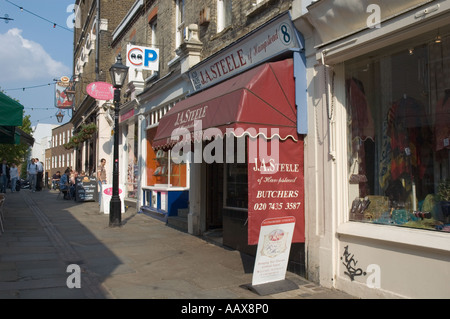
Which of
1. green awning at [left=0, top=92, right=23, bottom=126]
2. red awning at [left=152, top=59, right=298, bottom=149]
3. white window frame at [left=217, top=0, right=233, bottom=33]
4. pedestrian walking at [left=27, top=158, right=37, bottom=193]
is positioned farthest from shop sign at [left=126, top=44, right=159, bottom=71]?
pedestrian walking at [left=27, top=158, right=37, bottom=193]

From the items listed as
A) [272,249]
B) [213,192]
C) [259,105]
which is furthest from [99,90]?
[272,249]

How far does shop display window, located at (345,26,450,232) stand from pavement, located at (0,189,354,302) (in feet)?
4.71

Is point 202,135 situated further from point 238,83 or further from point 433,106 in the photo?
point 433,106

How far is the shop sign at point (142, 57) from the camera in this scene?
463 inches

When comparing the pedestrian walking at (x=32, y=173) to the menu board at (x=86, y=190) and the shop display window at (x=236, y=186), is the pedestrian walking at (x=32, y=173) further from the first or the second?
the shop display window at (x=236, y=186)

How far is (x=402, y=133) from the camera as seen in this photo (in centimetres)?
507

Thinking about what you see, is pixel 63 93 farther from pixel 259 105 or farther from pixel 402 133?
pixel 402 133

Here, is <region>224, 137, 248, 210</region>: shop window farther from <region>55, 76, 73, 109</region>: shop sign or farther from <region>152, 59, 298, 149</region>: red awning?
<region>55, 76, 73, 109</region>: shop sign

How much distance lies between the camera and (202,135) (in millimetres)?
6199

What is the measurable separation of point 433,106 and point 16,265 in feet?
21.7

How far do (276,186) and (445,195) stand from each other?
2.12m

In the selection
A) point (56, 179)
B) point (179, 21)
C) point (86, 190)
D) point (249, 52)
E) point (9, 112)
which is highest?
point (179, 21)

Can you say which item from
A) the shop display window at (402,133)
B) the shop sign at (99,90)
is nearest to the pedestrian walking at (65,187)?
the shop sign at (99,90)

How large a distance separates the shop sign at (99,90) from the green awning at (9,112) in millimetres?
4726
